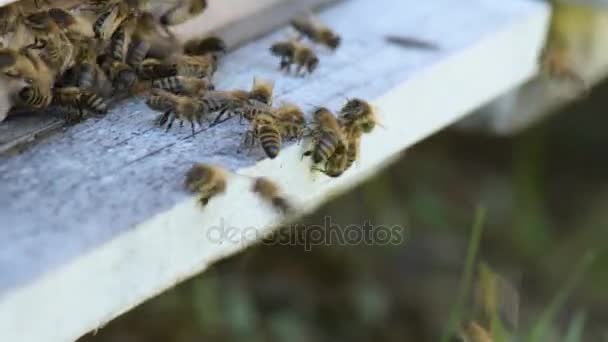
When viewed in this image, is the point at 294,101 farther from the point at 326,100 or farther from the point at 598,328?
the point at 598,328

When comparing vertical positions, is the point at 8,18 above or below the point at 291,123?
above

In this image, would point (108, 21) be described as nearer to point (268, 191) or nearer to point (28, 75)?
point (28, 75)

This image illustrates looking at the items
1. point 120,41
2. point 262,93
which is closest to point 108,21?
point 120,41

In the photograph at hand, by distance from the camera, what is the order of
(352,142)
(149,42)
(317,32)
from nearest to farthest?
(352,142) → (149,42) → (317,32)

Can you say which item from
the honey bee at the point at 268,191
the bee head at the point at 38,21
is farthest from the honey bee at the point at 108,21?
the honey bee at the point at 268,191

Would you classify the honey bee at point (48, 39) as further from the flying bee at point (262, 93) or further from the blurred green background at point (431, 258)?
the blurred green background at point (431, 258)

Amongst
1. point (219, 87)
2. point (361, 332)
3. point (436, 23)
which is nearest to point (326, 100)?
point (219, 87)
